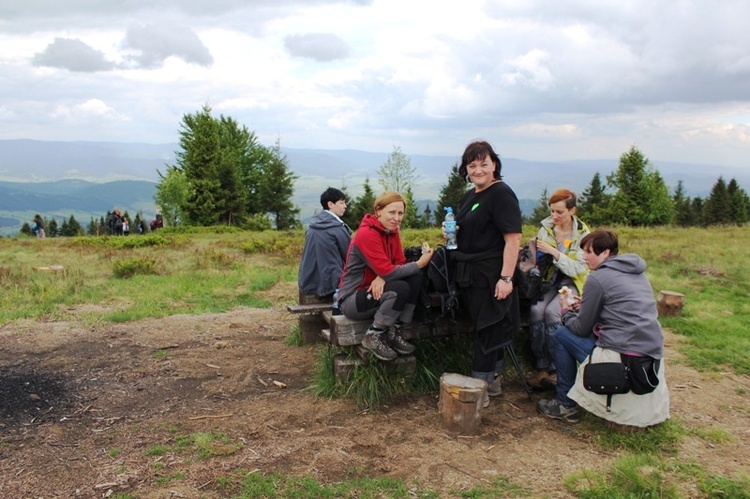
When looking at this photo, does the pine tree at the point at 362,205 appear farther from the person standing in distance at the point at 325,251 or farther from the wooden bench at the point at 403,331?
the wooden bench at the point at 403,331

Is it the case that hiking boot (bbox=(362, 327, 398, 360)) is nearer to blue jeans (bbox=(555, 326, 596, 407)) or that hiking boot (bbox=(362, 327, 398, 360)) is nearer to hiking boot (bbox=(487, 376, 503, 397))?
hiking boot (bbox=(487, 376, 503, 397))

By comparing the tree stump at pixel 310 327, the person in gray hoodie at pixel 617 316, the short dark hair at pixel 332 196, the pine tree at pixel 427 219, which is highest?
the short dark hair at pixel 332 196

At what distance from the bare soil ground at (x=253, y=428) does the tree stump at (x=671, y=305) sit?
1.85m

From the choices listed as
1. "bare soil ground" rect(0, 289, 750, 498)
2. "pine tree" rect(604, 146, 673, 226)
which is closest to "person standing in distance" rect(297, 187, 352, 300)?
"bare soil ground" rect(0, 289, 750, 498)

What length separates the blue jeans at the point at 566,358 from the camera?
172 inches

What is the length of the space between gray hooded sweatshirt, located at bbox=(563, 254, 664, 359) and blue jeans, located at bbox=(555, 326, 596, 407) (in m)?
0.20

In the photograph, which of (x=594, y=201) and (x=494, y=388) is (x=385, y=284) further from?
(x=594, y=201)

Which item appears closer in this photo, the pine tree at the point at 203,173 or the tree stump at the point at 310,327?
the tree stump at the point at 310,327

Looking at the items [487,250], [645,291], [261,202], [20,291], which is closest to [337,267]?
[487,250]

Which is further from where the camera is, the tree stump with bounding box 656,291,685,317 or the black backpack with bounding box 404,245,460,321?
the tree stump with bounding box 656,291,685,317

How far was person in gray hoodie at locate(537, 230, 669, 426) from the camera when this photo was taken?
3990mm

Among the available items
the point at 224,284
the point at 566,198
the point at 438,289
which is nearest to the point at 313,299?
the point at 438,289

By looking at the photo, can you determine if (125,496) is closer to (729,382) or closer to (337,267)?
(337,267)

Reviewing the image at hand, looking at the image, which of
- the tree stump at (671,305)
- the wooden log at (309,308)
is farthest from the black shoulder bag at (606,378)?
the tree stump at (671,305)
